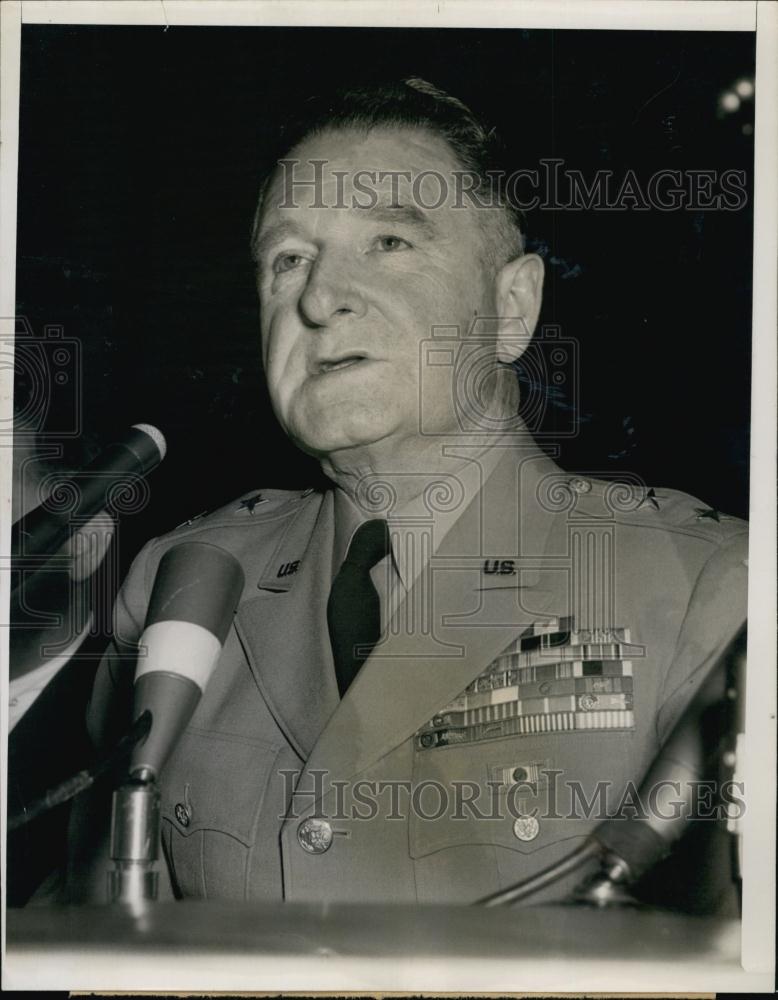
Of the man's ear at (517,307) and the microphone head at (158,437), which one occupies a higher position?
the man's ear at (517,307)

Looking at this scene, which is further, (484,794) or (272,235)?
(272,235)

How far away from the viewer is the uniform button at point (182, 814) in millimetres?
2033

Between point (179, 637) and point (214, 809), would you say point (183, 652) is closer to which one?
point (179, 637)

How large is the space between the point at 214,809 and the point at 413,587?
52 centimetres

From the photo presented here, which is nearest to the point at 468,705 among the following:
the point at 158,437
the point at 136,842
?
the point at 136,842

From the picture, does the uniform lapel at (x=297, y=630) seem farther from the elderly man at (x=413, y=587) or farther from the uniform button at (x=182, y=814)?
the uniform button at (x=182, y=814)

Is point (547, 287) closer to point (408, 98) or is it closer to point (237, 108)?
point (408, 98)

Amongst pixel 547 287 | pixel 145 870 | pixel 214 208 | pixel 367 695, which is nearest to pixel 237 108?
pixel 214 208

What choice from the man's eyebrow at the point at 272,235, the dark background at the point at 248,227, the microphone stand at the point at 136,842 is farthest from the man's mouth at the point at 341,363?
the microphone stand at the point at 136,842

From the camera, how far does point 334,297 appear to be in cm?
209

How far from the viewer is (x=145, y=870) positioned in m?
2.03

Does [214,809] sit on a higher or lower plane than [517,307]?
lower
